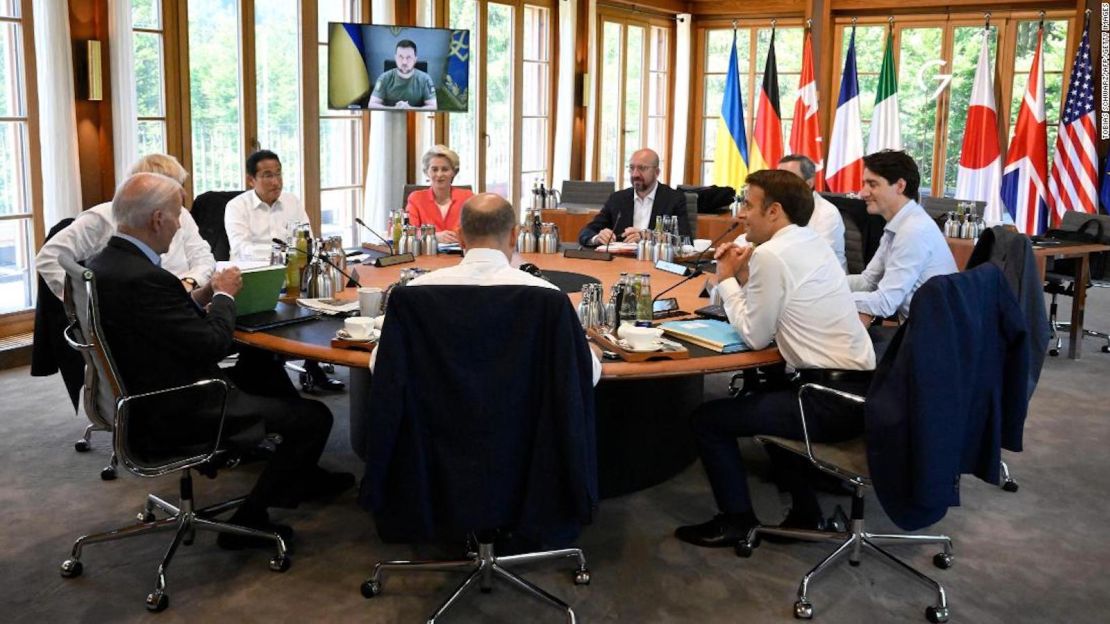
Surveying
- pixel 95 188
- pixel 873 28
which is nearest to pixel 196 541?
pixel 95 188

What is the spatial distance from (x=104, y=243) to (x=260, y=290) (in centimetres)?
92

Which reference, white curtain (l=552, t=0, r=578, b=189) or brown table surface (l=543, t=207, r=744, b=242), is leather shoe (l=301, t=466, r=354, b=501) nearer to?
brown table surface (l=543, t=207, r=744, b=242)

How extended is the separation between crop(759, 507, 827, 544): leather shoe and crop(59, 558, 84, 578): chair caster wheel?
6.71 ft

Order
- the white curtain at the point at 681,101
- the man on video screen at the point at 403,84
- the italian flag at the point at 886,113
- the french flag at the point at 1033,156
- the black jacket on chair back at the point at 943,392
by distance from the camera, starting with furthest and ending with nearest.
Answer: the white curtain at the point at 681,101 → the italian flag at the point at 886,113 → the french flag at the point at 1033,156 → the man on video screen at the point at 403,84 → the black jacket on chair back at the point at 943,392

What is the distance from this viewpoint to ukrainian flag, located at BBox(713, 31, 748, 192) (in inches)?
414

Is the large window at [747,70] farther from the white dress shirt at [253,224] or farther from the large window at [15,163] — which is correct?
the large window at [15,163]

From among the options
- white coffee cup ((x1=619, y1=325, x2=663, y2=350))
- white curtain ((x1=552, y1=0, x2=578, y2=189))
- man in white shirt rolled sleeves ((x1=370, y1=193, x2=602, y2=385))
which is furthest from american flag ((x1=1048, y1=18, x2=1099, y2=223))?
man in white shirt rolled sleeves ((x1=370, y1=193, x2=602, y2=385))

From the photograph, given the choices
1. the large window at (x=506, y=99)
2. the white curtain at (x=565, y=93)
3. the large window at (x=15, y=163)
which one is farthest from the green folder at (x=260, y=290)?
the white curtain at (x=565, y=93)

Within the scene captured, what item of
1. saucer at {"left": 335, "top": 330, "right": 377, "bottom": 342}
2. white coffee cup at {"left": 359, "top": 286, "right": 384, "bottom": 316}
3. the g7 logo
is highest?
the g7 logo

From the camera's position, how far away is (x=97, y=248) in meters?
4.13

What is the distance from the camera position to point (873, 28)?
10.3 m

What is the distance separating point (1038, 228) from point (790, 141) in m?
2.29

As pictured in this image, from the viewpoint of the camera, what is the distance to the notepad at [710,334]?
131 inches

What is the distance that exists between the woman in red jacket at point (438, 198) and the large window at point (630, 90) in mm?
4306
